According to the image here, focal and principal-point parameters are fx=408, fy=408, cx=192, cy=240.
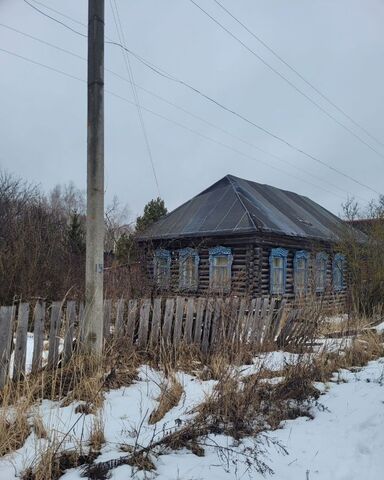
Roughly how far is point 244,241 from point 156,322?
8829 millimetres

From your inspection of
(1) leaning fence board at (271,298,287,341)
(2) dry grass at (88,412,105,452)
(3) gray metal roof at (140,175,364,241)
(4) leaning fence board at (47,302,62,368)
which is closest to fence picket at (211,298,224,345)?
(1) leaning fence board at (271,298,287,341)

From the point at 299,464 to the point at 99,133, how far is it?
12.8ft

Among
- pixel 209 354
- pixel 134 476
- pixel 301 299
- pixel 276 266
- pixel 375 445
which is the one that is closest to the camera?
pixel 134 476

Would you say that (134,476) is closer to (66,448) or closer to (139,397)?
(66,448)

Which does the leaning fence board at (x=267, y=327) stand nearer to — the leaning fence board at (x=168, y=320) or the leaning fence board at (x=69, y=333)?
the leaning fence board at (x=168, y=320)

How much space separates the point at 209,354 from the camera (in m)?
5.92

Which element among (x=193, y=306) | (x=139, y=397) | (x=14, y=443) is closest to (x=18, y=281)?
(x=193, y=306)

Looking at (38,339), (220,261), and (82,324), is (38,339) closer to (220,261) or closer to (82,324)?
(82,324)

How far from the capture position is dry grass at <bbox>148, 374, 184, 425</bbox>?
3740mm

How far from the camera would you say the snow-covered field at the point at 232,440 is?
289 cm

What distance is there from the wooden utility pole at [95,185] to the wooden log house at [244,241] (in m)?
7.83

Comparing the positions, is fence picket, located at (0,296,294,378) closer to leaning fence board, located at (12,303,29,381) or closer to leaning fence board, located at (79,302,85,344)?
leaning fence board, located at (79,302,85,344)

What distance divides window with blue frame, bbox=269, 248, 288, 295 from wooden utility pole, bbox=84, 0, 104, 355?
10591 mm

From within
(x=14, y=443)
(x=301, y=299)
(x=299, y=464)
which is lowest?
(x=299, y=464)
